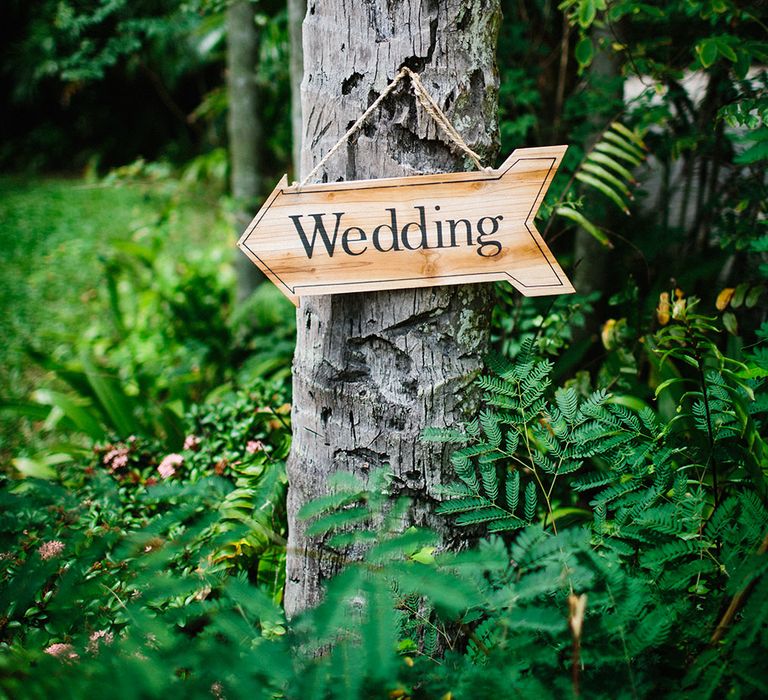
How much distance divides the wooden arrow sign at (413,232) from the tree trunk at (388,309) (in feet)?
0.20

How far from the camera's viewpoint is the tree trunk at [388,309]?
3.92ft

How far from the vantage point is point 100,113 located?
7.31 metres

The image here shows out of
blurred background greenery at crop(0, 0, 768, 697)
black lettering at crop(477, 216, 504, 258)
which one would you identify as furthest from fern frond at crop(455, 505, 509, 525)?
black lettering at crop(477, 216, 504, 258)

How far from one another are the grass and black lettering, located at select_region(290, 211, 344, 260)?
7.16 feet

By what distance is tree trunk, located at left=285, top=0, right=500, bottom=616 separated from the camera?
1194 mm

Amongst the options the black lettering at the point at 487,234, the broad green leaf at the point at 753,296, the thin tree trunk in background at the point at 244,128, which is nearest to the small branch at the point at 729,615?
the black lettering at the point at 487,234

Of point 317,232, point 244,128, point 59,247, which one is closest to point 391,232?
point 317,232

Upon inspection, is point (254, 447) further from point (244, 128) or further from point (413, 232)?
point (244, 128)

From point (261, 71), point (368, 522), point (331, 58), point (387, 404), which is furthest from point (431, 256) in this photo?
point (261, 71)

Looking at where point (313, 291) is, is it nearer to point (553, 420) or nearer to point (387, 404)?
point (387, 404)

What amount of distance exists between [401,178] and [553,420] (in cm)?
60

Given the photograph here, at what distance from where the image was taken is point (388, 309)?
1292 millimetres

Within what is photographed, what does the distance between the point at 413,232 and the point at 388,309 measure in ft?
0.56

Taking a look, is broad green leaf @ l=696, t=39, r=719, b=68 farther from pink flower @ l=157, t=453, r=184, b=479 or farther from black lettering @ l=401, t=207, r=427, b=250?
pink flower @ l=157, t=453, r=184, b=479
